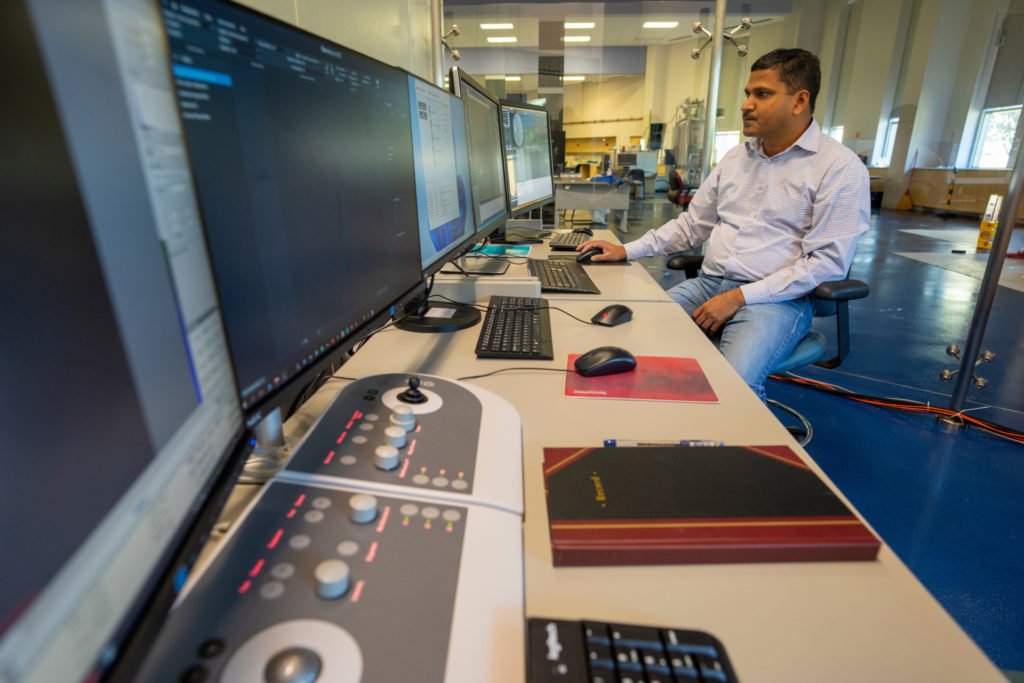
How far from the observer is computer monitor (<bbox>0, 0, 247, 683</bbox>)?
232 millimetres

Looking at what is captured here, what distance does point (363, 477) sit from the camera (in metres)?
0.53

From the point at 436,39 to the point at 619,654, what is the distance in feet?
9.05

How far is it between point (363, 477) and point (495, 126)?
1.55 m

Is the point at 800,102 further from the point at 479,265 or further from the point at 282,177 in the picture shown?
the point at 282,177

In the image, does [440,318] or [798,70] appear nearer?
[440,318]

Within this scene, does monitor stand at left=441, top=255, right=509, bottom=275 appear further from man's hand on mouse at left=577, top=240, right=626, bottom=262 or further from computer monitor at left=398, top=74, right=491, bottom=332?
man's hand on mouse at left=577, top=240, right=626, bottom=262

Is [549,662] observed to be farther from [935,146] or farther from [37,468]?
[935,146]

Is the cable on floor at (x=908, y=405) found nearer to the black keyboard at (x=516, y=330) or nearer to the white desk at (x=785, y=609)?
the black keyboard at (x=516, y=330)

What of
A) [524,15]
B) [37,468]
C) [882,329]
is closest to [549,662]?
[37,468]

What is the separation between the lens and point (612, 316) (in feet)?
4.21

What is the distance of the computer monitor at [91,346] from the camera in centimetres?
23

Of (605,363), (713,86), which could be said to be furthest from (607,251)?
(713,86)

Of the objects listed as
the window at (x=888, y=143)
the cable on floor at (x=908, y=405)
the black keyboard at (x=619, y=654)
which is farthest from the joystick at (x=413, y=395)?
the window at (x=888, y=143)

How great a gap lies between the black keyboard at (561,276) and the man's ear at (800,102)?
909mm
